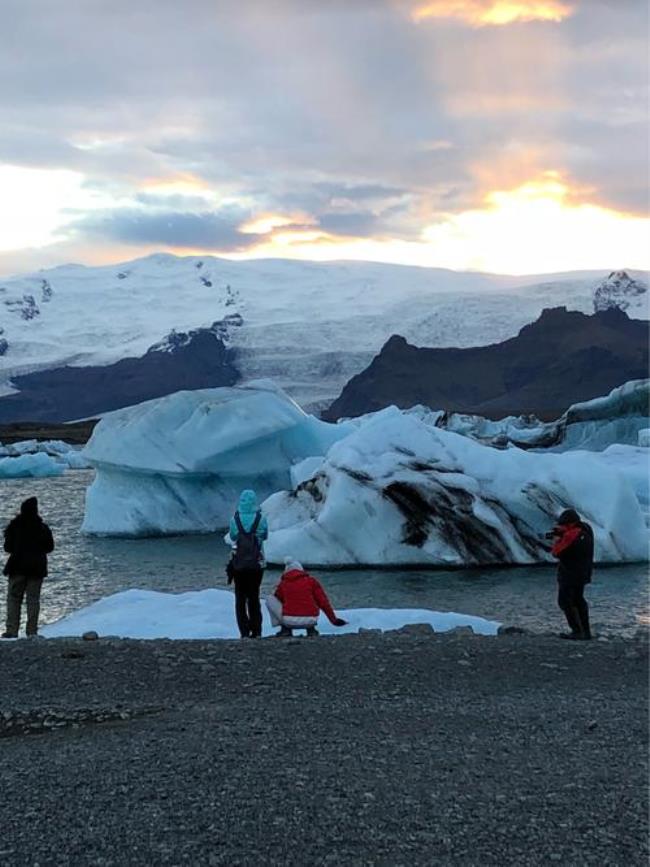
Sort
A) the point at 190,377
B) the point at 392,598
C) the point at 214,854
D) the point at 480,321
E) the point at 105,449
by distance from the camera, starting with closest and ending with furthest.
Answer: the point at 214,854 → the point at 392,598 → the point at 105,449 → the point at 480,321 → the point at 190,377

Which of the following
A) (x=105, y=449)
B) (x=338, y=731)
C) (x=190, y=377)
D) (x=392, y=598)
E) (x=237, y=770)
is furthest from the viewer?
(x=190, y=377)

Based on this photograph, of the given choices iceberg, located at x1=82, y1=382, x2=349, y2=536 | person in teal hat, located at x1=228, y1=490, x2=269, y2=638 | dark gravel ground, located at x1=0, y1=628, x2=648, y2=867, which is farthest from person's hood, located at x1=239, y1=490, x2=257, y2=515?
iceberg, located at x1=82, y1=382, x2=349, y2=536

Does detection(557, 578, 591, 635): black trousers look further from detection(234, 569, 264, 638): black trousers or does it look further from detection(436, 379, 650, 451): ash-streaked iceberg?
detection(436, 379, 650, 451): ash-streaked iceberg

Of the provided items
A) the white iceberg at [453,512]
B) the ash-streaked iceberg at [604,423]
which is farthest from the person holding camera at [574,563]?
the ash-streaked iceberg at [604,423]

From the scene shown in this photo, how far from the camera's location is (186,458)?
21844mm

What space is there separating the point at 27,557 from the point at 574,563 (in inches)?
176

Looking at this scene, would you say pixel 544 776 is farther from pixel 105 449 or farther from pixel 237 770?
pixel 105 449

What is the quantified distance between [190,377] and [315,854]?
15272 cm

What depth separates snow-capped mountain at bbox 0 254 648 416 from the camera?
110 m

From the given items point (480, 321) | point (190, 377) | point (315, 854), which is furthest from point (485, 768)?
point (190, 377)

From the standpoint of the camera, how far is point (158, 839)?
4113 mm

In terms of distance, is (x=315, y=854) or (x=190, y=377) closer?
(x=315, y=854)

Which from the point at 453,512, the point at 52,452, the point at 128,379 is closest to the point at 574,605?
the point at 453,512

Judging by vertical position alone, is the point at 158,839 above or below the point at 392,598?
above
